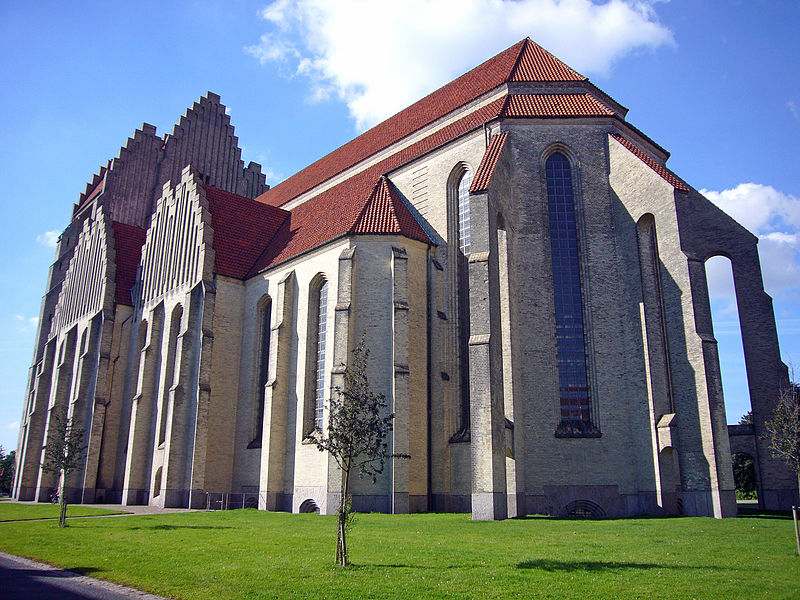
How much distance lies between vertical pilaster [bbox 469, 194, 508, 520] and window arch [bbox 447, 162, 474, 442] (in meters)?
2.74

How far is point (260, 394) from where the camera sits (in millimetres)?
30766

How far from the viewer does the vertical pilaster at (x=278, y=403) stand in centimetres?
2677

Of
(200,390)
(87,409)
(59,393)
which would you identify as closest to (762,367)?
(200,390)

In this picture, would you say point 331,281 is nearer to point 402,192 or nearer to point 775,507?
point 402,192

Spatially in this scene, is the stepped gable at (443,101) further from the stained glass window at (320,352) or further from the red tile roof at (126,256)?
the stained glass window at (320,352)

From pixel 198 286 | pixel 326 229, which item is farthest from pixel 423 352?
pixel 198 286

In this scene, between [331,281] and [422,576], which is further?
[331,281]

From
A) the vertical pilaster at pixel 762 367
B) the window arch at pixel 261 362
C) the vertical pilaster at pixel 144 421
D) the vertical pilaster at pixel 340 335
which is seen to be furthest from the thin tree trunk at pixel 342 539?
the vertical pilaster at pixel 144 421

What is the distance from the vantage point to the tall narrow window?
23.6 meters

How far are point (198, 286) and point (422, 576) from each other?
24254 millimetres

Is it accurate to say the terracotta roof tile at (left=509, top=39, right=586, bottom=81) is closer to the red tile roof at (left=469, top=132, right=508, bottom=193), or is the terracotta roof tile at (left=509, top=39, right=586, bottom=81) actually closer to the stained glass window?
the red tile roof at (left=469, top=132, right=508, bottom=193)

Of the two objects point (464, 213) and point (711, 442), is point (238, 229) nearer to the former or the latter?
point (464, 213)

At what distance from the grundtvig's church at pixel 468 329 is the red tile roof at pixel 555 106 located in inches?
5.3

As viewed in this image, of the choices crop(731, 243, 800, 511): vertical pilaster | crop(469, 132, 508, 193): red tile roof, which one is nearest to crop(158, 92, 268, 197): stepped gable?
crop(469, 132, 508, 193): red tile roof
